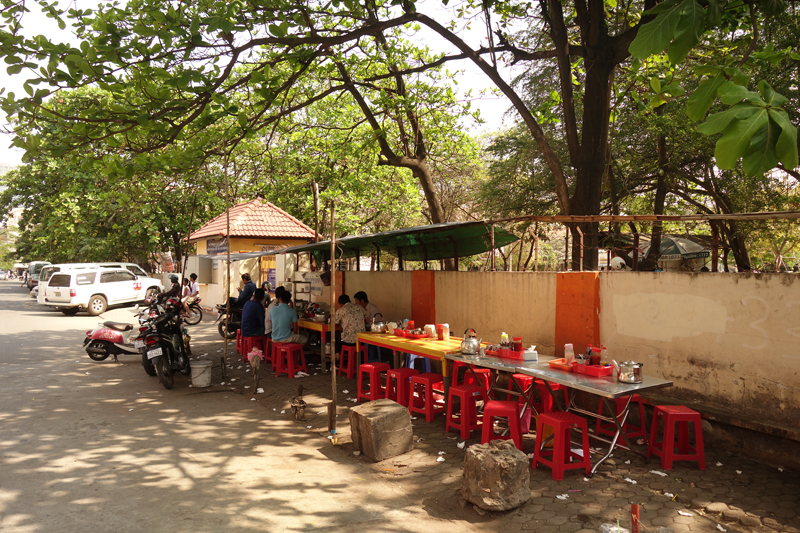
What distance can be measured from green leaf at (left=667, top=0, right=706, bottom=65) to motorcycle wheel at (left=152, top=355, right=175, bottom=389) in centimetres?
831

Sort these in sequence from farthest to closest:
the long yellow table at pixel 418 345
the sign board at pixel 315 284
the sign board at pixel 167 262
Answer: the sign board at pixel 167 262
the sign board at pixel 315 284
the long yellow table at pixel 418 345

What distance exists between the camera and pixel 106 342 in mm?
10633

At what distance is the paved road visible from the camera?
4.13 m

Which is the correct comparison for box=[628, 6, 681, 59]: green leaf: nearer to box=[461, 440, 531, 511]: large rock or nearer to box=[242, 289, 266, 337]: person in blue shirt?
box=[461, 440, 531, 511]: large rock

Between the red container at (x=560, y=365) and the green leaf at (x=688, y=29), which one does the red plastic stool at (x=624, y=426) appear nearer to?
the red container at (x=560, y=365)

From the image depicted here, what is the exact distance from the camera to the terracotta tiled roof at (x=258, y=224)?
19.7 meters

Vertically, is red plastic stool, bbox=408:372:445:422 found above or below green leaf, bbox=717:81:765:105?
below

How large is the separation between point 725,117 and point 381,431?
166 inches

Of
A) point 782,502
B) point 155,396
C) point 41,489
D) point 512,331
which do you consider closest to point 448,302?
point 512,331

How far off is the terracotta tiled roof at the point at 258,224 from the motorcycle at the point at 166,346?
1021cm

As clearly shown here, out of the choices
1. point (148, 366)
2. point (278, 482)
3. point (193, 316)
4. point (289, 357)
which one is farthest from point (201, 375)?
point (193, 316)

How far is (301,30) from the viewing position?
28.7 ft

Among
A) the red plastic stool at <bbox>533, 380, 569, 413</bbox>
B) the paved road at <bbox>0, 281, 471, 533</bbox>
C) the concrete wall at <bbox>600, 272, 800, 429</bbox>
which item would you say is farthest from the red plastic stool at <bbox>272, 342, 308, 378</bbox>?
the concrete wall at <bbox>600, 272, 800, 429</bbox>

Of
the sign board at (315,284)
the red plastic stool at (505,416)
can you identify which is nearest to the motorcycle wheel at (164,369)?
the sign board at (315,284)
